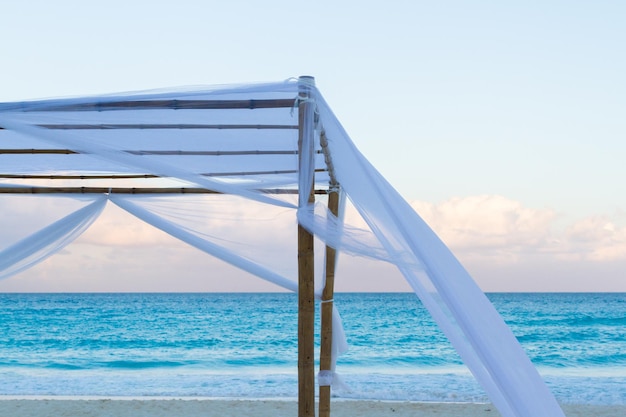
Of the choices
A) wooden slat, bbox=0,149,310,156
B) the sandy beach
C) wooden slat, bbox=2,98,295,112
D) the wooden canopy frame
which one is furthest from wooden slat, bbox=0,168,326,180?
the sandy beach

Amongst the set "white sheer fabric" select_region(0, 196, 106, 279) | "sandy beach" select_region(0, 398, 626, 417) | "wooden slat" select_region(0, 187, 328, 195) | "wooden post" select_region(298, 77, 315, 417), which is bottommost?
"sandy beach" select_region(0, 398, 626, 417)

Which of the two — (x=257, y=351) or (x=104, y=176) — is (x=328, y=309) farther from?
(x=257, y=351)

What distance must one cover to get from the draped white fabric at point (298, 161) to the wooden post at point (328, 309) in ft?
2.81

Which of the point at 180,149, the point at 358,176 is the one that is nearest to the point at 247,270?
the point at 180,149

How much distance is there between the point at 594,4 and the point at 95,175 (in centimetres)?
898

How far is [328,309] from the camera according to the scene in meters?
4.56

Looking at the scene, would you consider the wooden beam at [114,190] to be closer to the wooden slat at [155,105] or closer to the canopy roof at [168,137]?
the canopy roof at [168,137]

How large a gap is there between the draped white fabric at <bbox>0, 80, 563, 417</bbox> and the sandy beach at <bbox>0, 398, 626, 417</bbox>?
413 cm

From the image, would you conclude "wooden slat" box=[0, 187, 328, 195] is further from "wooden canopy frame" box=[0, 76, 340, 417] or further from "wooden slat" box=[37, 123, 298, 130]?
"wooden slat" box=[37, 123, 298, 130]

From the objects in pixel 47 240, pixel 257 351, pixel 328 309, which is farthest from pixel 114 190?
pixel 257 351

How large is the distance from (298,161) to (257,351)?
1307 centimetres

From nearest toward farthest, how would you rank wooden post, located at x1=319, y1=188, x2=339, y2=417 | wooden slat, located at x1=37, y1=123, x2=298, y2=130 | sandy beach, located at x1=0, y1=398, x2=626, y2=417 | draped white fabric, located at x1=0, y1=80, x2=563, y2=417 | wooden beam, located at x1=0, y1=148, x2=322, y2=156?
draped white fabric, located at x1=0, y1=80, x2=563, y2=417 < wooden slat, located at x1=37, y1=123, x2=298, y2=130 < wooden beam, located at x1=0, y1=148, x2=322, y2=156 < wooden post, located at x1=319, y1=188, x2=339, y2=417 < sandy beach, located at x1=0, y1=398, x2=626, y2=417

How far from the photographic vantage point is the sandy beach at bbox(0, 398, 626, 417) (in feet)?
23.5

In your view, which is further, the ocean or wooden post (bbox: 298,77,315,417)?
the ocean
